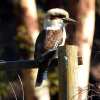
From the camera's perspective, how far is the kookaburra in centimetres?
369

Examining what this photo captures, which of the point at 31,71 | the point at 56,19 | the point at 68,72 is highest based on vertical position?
the point at 56,19

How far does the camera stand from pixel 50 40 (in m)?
4.13

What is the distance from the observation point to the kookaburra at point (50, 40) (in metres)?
3.69

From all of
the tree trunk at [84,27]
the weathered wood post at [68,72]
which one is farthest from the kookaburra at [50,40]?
the tree trunk at [84,27]

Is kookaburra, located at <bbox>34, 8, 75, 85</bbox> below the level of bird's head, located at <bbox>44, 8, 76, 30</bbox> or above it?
below

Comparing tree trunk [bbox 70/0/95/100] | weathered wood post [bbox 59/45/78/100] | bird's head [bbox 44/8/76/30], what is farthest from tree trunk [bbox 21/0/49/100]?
weathered wood post [bbox 59/45/78/100]

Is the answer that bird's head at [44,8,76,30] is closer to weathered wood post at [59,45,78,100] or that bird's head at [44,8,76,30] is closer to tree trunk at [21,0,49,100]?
tree trunk at [21,0,49,100]

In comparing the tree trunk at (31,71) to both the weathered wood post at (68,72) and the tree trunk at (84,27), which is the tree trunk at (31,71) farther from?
the weathered wood post at (68,72)

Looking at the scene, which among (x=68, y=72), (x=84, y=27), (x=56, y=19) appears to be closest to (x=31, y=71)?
(x=84, y=27)

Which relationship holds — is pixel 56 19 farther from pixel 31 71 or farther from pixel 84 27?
pixel 31 71

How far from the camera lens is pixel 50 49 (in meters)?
3.99

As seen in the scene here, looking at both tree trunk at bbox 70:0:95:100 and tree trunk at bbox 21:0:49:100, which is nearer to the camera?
tree trunk at bbox 70:0:95:100

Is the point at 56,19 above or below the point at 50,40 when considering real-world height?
above

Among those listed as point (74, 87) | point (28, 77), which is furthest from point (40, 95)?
point (74, 87)
